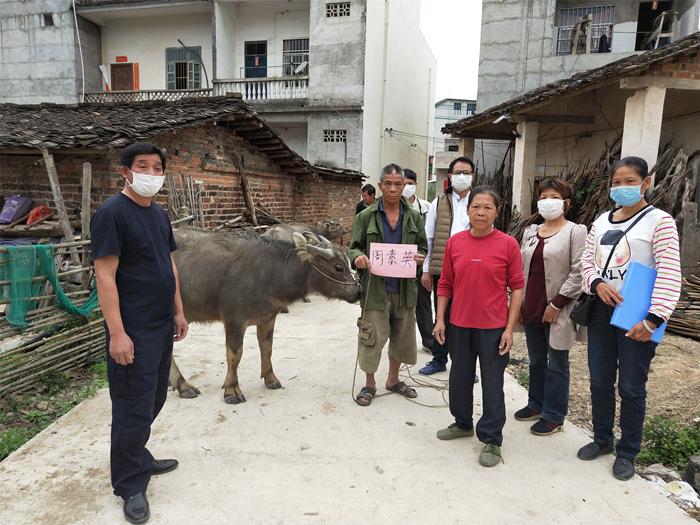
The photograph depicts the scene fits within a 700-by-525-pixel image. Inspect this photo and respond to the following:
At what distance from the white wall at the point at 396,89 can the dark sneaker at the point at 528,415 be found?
45.8 feet

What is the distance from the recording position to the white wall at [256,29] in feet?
56.7

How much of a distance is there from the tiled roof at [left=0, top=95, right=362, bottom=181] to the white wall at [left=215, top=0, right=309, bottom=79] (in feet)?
30.1

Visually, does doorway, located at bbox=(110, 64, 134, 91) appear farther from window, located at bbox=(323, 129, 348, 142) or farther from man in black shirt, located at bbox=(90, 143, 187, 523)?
man in black shirt, located at bbox=(90, 143, 187, 523)

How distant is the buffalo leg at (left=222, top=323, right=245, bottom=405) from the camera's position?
3.96 metres

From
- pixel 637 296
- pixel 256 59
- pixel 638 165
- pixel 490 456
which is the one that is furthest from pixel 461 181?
pixel 256 59

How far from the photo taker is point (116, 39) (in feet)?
61.9

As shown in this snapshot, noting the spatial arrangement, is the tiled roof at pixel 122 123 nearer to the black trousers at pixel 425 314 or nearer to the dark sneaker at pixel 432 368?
the black trousers at pixel 425 314

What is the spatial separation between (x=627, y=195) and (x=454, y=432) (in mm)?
1952

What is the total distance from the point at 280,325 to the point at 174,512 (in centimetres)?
400

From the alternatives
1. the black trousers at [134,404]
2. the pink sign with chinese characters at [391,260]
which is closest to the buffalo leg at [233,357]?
the pink sign with chinese characters at [391,260]

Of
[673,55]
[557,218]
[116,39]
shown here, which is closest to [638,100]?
[673,55]

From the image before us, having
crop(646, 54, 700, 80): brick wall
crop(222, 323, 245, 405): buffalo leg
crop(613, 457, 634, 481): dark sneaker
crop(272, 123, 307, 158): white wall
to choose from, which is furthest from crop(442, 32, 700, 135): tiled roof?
crop(272, 123, 307, 158): white wall

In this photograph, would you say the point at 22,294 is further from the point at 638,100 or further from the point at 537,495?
the point at 638,100

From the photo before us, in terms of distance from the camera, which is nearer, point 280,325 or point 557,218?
point 557,218
